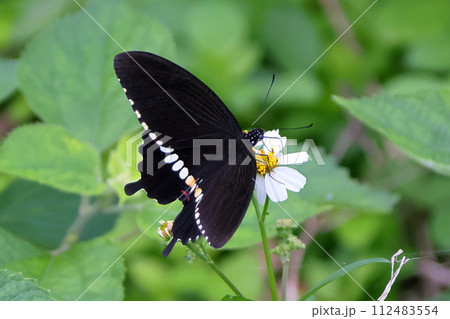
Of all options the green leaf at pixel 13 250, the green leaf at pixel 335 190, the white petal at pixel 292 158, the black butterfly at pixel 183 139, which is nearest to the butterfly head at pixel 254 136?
the black butterfly at pixel 183 139

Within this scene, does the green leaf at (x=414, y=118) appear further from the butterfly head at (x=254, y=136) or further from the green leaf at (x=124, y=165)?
the green leaf at (x=124, y=165)

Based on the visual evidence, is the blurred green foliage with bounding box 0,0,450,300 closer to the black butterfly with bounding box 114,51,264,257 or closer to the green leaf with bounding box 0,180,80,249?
the green leaf with bounding box 0,180,80,249

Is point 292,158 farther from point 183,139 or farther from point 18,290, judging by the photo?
point 18,290

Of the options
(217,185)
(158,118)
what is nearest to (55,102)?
(158,118)

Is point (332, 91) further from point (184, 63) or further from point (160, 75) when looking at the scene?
point (160, 75)

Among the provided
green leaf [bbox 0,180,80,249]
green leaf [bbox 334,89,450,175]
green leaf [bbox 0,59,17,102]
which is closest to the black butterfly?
green leaf [bbox 334,89,450,175]
